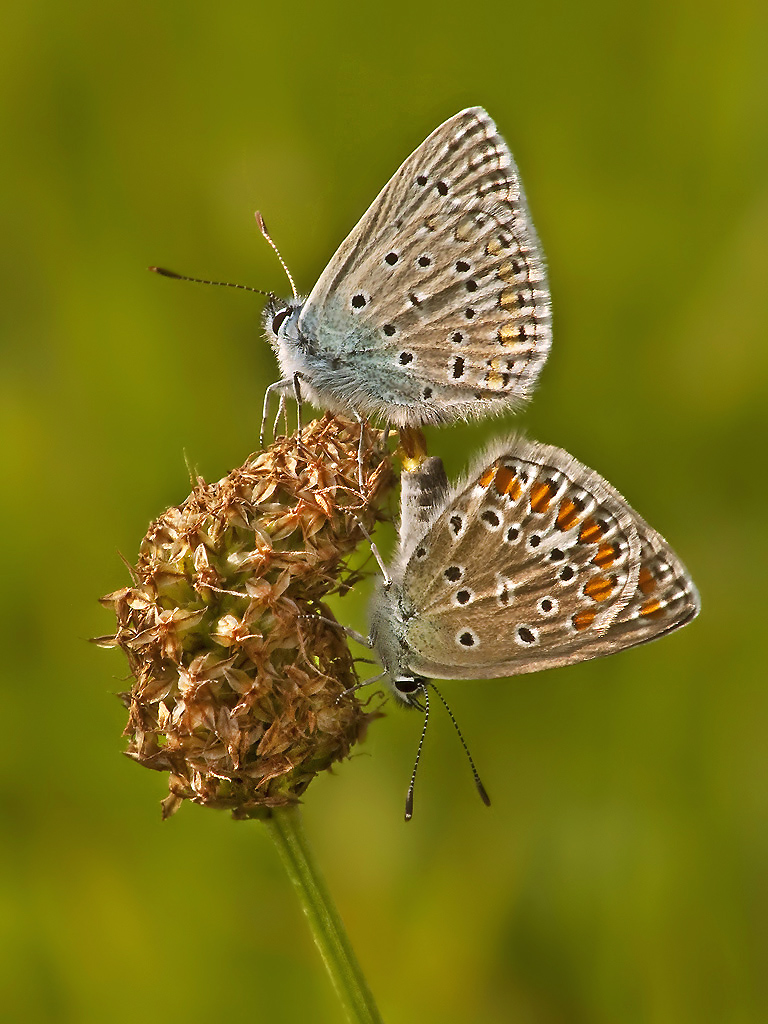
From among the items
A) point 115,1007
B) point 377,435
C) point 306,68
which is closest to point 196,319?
point 306,68

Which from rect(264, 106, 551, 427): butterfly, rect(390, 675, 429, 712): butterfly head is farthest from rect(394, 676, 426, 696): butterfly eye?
rect(264, 106, 551, 427): butterfly

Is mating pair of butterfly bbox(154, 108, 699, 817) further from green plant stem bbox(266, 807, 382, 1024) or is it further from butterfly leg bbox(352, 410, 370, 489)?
green plant stem bbox(266, 807, 382, 1024)

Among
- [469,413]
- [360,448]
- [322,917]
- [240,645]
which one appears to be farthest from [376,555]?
[322,917]

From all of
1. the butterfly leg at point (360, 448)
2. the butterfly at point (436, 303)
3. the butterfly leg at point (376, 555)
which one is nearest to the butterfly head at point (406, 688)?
the butterfly leg at point (376, 555)

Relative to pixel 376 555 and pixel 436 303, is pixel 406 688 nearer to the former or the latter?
pixel 376 555

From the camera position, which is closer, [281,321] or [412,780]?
[281,321]

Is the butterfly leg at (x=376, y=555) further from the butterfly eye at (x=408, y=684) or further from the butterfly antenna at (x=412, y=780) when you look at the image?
the butterfly antenna at (x=412, y=780)
